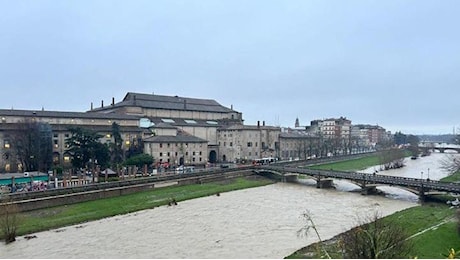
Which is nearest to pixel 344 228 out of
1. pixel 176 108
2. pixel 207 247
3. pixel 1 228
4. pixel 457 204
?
pixel 207 247

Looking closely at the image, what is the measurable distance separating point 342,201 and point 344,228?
35.2 ft

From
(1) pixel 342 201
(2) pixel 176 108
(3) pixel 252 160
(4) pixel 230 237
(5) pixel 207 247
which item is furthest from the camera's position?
(2) pixel 176 108

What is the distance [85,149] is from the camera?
153ft

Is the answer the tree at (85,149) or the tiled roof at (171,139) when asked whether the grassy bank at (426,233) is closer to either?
the tree at (85,149)

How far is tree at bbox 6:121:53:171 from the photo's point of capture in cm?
4741

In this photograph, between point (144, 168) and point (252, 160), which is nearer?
point (144, 168)

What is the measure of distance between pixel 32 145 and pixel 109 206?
2216 centimetres

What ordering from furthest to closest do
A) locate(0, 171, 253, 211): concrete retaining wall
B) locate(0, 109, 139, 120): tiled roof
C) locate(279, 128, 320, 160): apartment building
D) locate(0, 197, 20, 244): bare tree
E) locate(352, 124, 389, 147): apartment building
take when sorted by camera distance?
locate(352, 124, 389, 147): apartment building, locate(279, 128, 320, 160): apartment building, locate(0, 109, 139, 120): tiled roof, locate(0, 171, 253, 211): concrete retaining wall, locate(0, 197, 20, 244): bare tree

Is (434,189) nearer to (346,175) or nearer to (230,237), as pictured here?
(346,175)

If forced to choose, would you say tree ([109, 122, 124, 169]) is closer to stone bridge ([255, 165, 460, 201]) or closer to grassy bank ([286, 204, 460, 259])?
stone bridge ([255, 165, 460, 201])

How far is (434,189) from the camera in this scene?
34.5 m

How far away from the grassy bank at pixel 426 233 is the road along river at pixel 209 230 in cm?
148

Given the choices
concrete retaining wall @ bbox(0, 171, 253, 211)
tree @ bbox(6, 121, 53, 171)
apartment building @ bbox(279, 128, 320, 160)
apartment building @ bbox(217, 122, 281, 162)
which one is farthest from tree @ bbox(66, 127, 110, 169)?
apartment building @ bbox(279, 128, 320, 160)

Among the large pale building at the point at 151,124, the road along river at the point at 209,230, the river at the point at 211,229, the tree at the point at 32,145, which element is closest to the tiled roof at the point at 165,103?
the large pale building at the point at 151,124
